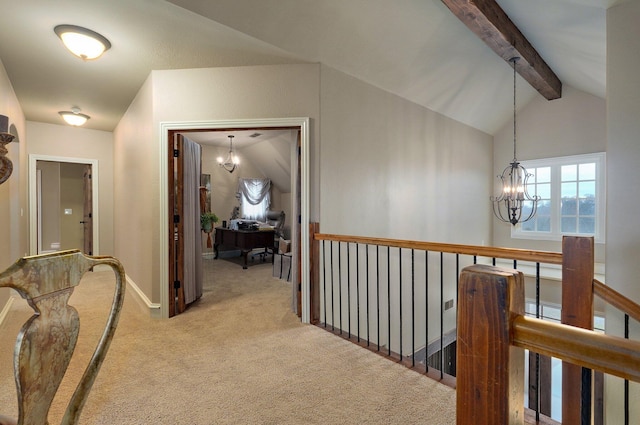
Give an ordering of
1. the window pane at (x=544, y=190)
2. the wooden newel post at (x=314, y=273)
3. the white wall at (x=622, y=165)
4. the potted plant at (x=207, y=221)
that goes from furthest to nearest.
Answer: the potted plant at (x=207, y=221) → the window pane at (x=544, y=190) → the wooden newel post at (x=314, y=273) → the white wall at (x=622, y=165)

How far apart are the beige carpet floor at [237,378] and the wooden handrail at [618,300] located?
3.28 ft

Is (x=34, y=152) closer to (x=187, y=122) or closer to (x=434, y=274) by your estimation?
(x=187, y=122)

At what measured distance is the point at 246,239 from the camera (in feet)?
20.0

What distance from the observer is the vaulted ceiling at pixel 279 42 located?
91.5 inches

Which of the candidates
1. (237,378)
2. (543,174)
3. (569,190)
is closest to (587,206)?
(569,190)

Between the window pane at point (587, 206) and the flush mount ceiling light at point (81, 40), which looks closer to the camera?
the flush mount ceiling light at point (81, 40)

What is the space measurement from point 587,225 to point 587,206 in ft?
1.01

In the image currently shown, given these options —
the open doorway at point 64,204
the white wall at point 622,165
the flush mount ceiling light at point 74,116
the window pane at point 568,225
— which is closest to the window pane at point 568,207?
the window pane at point 568,225

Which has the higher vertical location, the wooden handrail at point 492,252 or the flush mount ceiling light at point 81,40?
the flush mount ceiling light at point 81,40

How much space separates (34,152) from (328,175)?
15.9ft

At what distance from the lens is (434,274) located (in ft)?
15.4

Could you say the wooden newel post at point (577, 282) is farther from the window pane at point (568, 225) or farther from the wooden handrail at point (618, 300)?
the window pane at point (568, 225)

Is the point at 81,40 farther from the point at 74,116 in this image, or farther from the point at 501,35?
the point at 501,35

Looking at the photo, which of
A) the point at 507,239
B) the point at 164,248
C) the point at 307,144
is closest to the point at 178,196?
the point at 164,248
